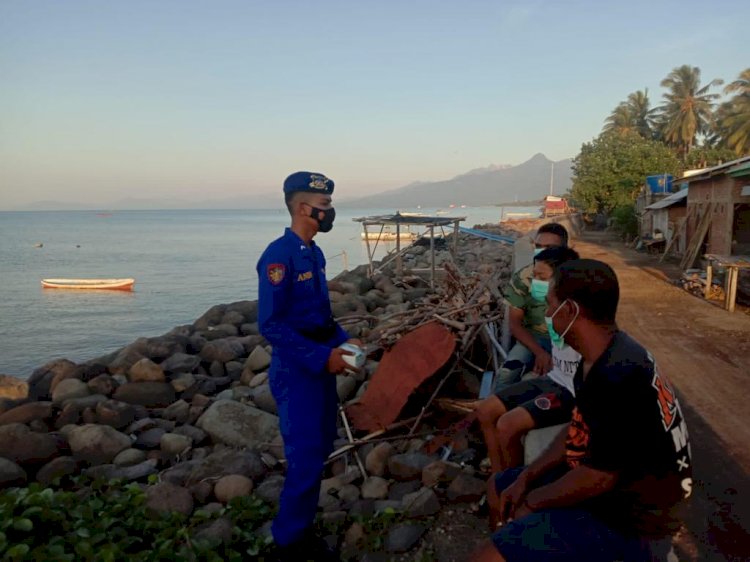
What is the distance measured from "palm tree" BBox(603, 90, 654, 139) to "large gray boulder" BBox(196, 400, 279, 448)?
179ft

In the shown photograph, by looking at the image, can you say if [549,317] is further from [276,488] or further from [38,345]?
[38,345]

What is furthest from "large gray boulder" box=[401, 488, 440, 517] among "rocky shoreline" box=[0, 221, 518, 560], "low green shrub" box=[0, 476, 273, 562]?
"low green shrub" box=[0, 476, 273, 562]

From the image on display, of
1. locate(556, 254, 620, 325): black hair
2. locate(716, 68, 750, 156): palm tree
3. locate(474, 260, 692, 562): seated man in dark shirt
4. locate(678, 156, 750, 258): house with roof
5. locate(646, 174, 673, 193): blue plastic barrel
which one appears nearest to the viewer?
locate(474, 260, 692, 562): seated man in dark shirt

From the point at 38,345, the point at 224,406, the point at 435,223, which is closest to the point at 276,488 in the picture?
the point at 224,406

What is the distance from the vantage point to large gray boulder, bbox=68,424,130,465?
19.7 feet

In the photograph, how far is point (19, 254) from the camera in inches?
2014

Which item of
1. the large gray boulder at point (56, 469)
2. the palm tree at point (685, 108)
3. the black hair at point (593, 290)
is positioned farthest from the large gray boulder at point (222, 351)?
the palm tree at point (685, 108)

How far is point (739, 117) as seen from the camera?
34094 millimetres

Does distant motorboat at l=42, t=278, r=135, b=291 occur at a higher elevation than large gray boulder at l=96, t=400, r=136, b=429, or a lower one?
lower

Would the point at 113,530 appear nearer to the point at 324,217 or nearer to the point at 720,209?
the point at 324,217

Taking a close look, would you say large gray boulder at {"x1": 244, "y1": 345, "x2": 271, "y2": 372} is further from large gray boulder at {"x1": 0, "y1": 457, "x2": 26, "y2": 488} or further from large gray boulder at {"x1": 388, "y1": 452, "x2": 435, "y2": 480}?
large gray boulder at {"x1": 388, "y1": 452, "x2": 435, "y2": 480}

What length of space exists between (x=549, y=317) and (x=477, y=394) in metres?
3.25

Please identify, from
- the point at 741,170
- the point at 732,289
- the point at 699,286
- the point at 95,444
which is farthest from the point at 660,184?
the point at 95,444

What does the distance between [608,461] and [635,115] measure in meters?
59.7
